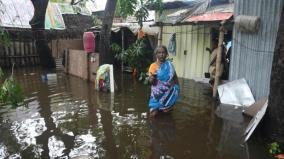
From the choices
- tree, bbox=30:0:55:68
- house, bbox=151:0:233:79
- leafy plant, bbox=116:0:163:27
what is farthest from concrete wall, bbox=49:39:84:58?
house, bbox=151:0:233:79

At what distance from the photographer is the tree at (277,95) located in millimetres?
4637

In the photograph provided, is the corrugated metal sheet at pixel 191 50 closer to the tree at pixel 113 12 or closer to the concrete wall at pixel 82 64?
the tree at pixel 113 12

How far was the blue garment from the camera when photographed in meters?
6.20

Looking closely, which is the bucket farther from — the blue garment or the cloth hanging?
the blue garment

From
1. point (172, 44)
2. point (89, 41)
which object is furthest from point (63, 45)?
point (172, 44)

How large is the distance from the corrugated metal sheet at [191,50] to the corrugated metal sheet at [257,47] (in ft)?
9.69

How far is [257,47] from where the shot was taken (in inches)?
285

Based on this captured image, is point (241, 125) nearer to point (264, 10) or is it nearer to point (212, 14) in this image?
point (264, 10)

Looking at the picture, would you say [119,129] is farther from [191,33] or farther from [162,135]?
[191,33]

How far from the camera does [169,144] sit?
516cm

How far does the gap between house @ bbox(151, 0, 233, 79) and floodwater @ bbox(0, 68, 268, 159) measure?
239 cm

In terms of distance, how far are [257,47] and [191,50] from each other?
423 cm

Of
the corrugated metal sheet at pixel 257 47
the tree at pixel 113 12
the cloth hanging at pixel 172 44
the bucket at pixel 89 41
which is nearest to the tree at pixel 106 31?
the tree at pixel 113 12

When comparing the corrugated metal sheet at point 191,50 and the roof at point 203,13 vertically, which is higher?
the roof at point 203,13
